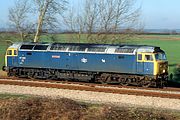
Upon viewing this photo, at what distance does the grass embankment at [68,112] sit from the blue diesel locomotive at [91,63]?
7.63 meters

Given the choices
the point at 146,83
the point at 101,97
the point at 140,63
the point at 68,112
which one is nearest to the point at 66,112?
the point at 68,112

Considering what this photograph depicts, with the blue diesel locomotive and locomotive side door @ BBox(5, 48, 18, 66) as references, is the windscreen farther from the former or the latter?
locomotive side door @ BBox(5, 48, 18, 66)

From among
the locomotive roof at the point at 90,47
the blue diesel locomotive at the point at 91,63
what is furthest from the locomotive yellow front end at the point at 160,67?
the locomotive roof at the point at 90,47

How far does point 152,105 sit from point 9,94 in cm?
841

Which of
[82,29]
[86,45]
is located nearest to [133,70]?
[86,45]

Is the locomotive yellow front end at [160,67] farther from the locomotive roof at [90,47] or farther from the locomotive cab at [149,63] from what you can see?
the locomotive roof at [90,47]

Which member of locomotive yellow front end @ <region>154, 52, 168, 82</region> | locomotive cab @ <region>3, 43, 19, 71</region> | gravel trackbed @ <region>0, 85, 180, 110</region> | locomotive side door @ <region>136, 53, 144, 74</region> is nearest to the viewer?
gravel trackbed @ <region>0, 85, 180, 110</region>

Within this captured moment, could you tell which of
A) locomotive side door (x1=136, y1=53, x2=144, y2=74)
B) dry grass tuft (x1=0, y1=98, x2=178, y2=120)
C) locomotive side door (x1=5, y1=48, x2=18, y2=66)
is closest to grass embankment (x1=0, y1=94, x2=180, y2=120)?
dry grass tuft (x1=0, y1=98, x2=178, y2=120)

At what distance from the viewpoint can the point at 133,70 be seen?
24.6 meters

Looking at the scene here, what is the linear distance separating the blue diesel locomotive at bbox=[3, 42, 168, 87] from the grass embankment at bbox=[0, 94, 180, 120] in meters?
7.63

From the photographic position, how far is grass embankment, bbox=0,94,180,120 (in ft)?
50.6

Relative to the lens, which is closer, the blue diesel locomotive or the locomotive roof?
the blue diesel locomotive

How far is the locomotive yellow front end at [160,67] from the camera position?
78.8ft

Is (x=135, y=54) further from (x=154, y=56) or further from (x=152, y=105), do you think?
(x=152, y=105)
